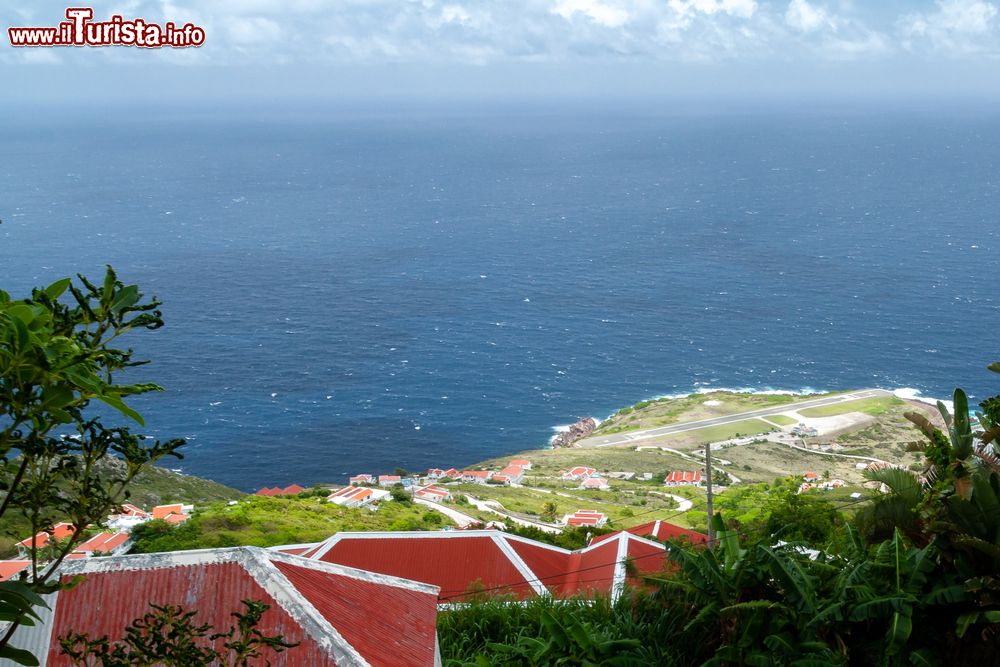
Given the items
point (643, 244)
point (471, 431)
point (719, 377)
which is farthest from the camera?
point (643, 244)

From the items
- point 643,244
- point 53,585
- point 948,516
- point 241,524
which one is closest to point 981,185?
point 643,244

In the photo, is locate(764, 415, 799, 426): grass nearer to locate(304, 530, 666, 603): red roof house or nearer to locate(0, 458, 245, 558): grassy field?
locate(0, 458, 245, 558): grassy field

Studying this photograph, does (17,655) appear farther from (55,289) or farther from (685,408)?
(685,408)

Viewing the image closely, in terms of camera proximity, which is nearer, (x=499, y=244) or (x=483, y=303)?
(x=483, y=303)

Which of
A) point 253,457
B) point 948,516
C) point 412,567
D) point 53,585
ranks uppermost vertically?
point 53,585

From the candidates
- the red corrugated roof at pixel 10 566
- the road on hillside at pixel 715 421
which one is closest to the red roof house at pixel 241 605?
the red corrugated roof at pixel 10 566

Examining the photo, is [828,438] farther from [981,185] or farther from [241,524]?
[981,185]
